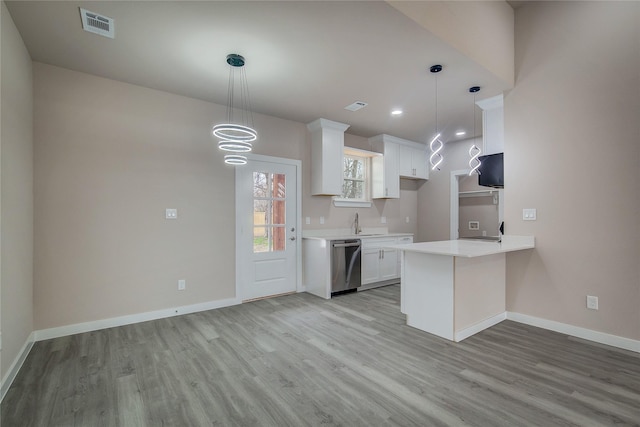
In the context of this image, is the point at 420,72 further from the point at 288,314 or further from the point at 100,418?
the point at 100,418

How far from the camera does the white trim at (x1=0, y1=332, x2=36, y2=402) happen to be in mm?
2076

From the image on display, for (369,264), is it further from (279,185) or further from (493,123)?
(493,123)

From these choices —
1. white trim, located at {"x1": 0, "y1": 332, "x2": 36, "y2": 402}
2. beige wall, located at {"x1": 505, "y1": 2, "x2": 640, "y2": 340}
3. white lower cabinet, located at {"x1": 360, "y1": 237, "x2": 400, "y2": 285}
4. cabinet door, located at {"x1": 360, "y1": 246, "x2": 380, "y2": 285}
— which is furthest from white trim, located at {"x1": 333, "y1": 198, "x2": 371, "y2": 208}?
white trim, located at {"x1": 0, "y1": 332, "x2": 36, "y2": 402}

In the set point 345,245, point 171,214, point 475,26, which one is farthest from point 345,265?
point 475,26

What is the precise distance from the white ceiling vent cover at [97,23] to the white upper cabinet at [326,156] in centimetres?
279

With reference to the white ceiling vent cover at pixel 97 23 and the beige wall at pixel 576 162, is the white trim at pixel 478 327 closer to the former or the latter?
the beige wall at pixel 576 162

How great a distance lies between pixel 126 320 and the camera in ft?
11.0

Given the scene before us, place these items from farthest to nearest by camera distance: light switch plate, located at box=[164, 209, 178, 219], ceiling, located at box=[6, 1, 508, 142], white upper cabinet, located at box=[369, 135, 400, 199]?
1. white upper cabinet, located at box=[369, 135, 400, 199]
2. light switch plate, located at box=[164, 209, 178, 219]
3. ceiling, located at box=[6, 1, 508, 142]

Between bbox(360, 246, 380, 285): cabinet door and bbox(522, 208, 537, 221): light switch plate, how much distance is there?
219cm

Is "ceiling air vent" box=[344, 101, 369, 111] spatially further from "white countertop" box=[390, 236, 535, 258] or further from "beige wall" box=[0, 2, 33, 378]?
"beige wall" box=[0, 2, 33, 378]

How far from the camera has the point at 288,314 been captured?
3697mm

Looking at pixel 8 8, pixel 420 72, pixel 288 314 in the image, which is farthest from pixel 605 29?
pixel 8 8

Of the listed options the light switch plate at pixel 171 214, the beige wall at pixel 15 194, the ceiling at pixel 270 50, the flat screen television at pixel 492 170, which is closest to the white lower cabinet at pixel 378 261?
the flat screen television at pixel 492 170

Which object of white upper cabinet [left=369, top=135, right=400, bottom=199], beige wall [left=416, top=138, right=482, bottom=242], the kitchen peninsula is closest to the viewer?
the kitchen peninsula
